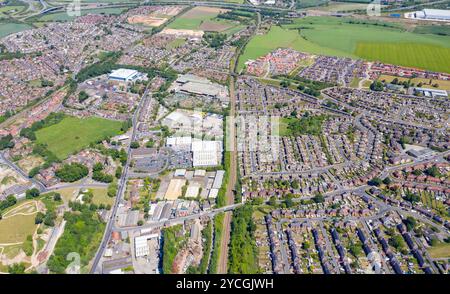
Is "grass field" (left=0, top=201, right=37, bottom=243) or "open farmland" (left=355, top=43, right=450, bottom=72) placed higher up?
"open farmland" (left=355, top=43, right=450, bottom=72)

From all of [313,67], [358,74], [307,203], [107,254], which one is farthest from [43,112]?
[358,74]

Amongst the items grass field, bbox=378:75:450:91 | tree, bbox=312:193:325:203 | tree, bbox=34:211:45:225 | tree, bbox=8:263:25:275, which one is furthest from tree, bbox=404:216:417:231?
grass field, bbox=378:75:450:91


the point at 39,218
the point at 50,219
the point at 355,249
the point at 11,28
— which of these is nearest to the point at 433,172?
the point at 355,249

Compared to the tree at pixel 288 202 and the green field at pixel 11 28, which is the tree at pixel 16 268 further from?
the green field at pixel 11 28

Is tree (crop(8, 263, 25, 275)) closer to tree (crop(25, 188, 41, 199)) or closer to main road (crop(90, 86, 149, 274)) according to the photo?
main road (crop(90, 86, 149, 274))

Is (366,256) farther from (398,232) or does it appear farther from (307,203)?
(307,203)
